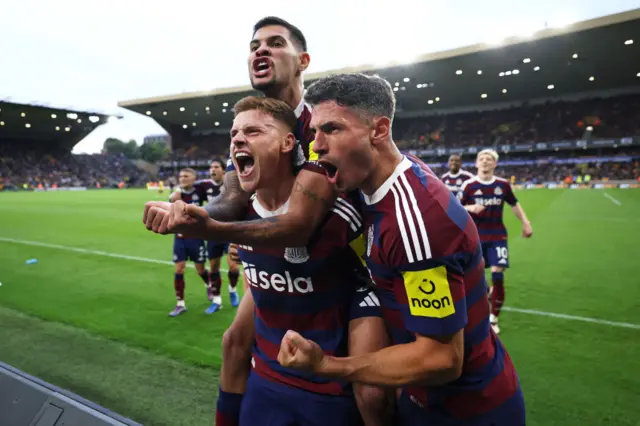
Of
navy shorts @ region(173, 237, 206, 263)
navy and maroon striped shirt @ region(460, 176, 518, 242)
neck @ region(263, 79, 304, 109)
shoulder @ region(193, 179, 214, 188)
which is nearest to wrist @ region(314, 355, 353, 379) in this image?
neck @ region(263, 79, 304, 109)

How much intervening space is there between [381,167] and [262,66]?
1.04m

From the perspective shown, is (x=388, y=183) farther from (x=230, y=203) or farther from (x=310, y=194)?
(x=230, y=203)

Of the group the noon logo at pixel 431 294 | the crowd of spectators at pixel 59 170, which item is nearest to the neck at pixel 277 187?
the noon logo at pixel 431 294

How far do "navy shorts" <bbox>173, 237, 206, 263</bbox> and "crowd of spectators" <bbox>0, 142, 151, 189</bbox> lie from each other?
57645mm

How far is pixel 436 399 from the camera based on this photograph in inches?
67.8

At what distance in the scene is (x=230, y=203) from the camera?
216cm

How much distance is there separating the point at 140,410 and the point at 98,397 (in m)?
0.53

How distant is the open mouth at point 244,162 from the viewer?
1.83 m

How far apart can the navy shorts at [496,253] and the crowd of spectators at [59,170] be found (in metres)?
61.2

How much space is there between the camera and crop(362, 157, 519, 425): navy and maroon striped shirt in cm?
145

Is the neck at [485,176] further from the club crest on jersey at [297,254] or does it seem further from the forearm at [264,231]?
the forearm at [264,231]

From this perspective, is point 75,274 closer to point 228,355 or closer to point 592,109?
point 228,355

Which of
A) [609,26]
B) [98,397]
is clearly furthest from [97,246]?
[609,26]

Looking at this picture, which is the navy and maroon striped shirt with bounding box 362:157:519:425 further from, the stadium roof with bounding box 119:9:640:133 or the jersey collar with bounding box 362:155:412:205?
the stadium roof with bounding box 119:9:640:133
